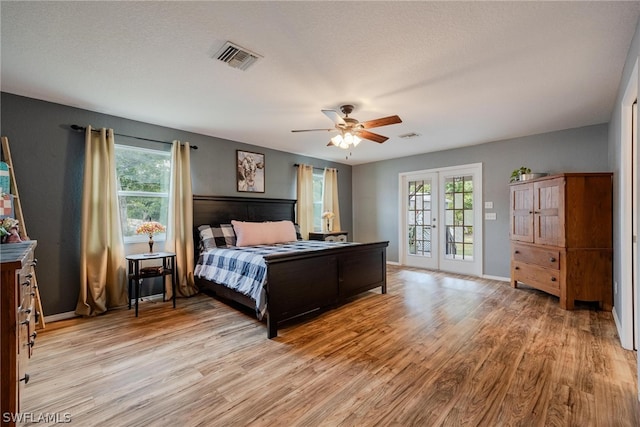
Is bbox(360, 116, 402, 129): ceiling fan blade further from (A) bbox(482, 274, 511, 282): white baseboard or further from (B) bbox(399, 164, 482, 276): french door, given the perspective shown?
(A) bbox(482, 274, 511, 282): white baseboard

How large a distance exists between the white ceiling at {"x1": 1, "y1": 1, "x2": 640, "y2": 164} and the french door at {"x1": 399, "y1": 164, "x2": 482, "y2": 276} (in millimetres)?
1787

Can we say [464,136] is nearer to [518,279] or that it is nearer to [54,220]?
[518,279]

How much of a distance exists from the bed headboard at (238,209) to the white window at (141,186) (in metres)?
0.46

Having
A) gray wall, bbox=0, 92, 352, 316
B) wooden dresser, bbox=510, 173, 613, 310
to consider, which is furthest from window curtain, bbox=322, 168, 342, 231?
wooden dresser, bbox=510, 173, 613, 310

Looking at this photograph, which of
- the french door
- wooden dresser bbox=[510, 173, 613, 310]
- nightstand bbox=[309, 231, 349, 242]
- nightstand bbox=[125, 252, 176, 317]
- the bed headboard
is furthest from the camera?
nightstand bbox=[309, 231, 349, 242]

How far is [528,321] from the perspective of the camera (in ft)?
9.86

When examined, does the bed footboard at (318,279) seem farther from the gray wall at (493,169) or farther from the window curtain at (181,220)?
the gray wall at (493,169)

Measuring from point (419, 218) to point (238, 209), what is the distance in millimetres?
3697

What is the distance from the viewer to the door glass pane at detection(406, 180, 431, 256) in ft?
19.1

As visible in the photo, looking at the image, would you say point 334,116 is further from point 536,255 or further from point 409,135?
point 536,255

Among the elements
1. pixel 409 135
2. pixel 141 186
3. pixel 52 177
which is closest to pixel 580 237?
pixel 409 135

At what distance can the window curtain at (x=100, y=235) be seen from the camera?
3195 mm

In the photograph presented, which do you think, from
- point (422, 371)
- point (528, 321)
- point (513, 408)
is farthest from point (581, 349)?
point (422, 371)

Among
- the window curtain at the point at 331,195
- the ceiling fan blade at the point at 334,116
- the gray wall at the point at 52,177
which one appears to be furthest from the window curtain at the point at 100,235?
the window curtain at the point at 331,195
